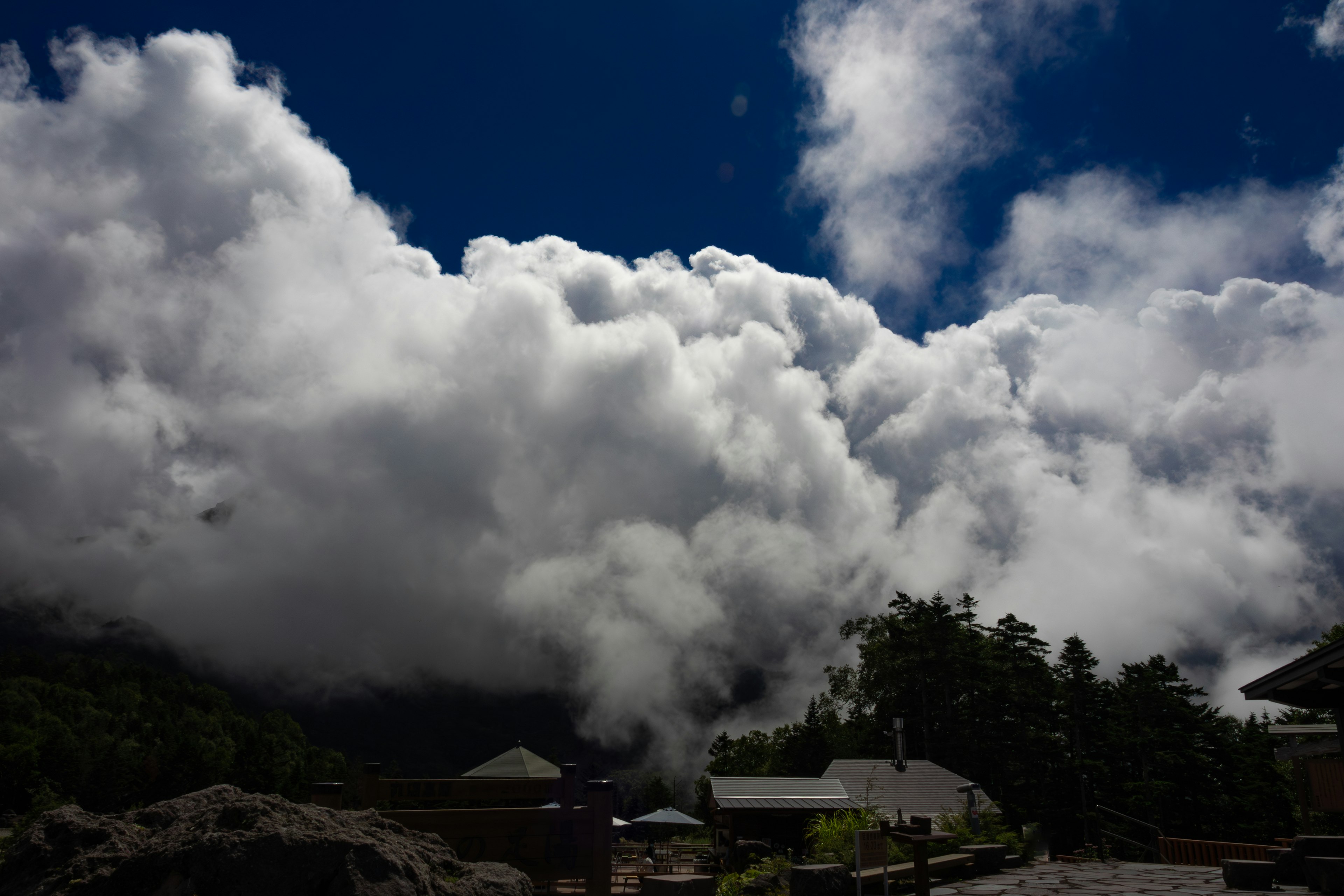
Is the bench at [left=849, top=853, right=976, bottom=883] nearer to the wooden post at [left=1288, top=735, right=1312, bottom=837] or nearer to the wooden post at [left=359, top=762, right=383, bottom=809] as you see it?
the wooden post at [left=1288, top=735, right=1312, bottom=837]

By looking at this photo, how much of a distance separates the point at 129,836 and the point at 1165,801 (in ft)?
204

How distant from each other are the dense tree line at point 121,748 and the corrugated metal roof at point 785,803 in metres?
73.8

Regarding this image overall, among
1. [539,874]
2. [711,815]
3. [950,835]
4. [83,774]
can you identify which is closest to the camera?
[539,874]

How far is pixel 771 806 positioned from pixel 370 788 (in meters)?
20.7

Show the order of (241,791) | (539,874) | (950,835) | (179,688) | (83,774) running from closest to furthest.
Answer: (241,791) → (539,874) → (950,835) → (83,774) → (179,688)

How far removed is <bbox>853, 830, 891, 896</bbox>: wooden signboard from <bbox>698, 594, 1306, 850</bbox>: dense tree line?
33.9 meters

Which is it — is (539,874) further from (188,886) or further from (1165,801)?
(1165,801)

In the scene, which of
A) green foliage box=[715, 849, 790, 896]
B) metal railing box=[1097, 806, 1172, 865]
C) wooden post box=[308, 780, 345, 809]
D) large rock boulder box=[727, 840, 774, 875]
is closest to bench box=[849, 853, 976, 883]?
green foliage box=[715, 849, 790, 896]

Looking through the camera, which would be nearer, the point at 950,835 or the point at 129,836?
the point at 129,836

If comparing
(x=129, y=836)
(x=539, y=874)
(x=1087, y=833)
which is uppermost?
(x=129, y=836)

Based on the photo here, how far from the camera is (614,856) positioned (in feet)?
96.8

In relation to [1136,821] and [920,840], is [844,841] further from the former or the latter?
[1136,821]

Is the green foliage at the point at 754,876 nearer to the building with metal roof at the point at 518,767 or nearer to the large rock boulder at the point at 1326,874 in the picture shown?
the large rock boulder at the point at 1326,874

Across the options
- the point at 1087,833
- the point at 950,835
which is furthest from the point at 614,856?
the point at 1087,833
